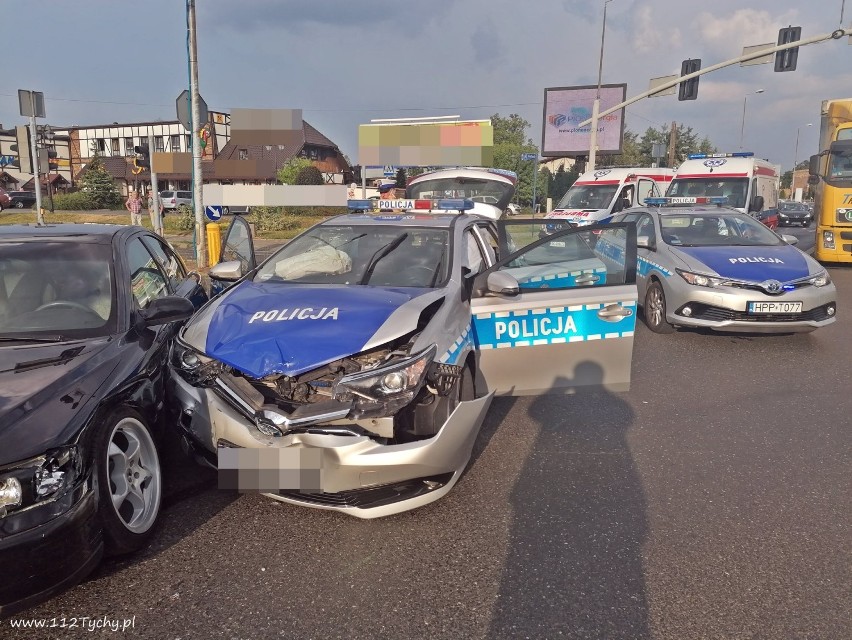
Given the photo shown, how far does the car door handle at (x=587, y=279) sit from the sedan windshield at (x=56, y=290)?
10.2ft

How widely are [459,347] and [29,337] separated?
2295 millimetres

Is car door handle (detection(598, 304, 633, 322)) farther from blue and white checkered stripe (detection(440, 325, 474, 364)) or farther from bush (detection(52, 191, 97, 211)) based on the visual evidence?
bush (detection(52, 191, 97, 211))

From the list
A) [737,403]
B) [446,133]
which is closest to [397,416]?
[737,403]

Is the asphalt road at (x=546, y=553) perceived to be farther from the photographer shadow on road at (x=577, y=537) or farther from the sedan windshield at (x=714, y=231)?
the sedan windshield at (x=714, y=231)

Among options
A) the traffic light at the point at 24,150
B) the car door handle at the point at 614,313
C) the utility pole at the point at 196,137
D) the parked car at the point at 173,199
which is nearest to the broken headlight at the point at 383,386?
the car door handle at the point at 614,313

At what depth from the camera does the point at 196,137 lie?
1286 cm

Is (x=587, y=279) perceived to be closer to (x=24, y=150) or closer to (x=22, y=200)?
(x=24, y=150)

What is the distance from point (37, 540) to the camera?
238 cm

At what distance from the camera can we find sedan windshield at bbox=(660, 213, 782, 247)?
8.31 m

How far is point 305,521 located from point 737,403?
3830mm

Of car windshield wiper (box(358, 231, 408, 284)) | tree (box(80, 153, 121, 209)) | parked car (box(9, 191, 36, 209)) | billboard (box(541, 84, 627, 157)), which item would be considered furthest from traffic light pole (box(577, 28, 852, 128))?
parked car (box(9, 191, 36, 209))

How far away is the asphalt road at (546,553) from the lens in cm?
268

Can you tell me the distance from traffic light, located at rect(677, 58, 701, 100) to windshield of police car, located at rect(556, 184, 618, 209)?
198 inches

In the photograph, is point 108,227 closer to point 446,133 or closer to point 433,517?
point 433,517
